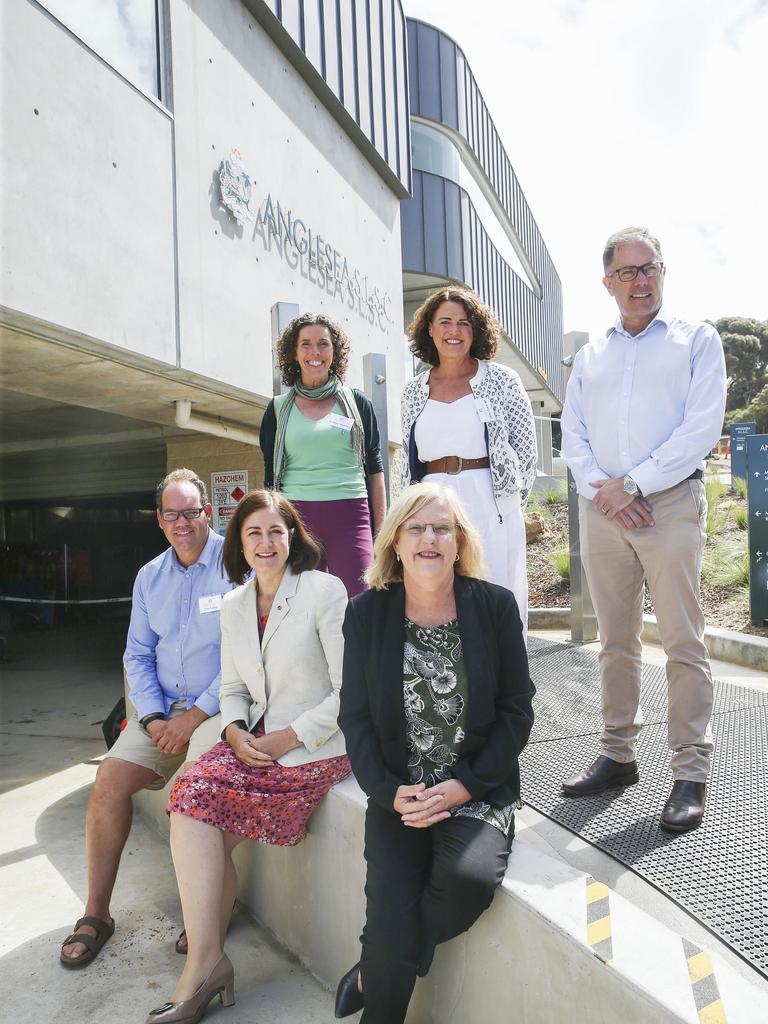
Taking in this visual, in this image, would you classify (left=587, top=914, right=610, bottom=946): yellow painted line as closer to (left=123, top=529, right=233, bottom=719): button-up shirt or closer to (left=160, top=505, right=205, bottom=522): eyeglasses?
(left=123, top=529, right=233, bottom=719): button-up shirt

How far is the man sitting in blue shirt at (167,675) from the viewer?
2.78 metres

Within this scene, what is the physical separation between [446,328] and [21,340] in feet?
8.52

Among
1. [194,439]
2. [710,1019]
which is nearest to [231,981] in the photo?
[710,1019]

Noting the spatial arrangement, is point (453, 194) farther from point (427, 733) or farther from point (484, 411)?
point (427, 733)

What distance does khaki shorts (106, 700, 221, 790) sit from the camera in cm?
283

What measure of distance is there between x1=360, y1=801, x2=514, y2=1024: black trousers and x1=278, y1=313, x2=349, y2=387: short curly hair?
240 centimetres

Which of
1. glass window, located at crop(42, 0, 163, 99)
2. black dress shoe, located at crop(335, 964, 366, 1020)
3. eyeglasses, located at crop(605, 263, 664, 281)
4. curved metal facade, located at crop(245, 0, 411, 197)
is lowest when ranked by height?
black dress shoe, located at crop(335, 964, 366, 1020)

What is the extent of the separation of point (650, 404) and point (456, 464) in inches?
30.7

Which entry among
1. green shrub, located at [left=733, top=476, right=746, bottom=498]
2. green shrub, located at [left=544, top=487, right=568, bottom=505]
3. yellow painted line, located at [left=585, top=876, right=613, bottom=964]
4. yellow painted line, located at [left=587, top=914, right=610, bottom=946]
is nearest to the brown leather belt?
yellow painted line, located at [left=585, top=876, right=613, bottom=964]

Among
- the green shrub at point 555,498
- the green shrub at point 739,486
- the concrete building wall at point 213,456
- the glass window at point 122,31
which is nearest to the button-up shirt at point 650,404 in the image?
the glass window at point 122,31

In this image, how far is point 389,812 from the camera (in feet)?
6.65

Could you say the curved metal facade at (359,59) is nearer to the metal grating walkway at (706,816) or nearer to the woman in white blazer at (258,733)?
the woman in white blazer at (258,733)

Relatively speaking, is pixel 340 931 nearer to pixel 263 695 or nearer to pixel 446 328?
pixel 263 695

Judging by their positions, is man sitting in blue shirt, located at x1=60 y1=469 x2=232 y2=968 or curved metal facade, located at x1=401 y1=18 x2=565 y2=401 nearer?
man sitting in blue shirt, located at x1=60 y1=469 x2=232 y2=968
